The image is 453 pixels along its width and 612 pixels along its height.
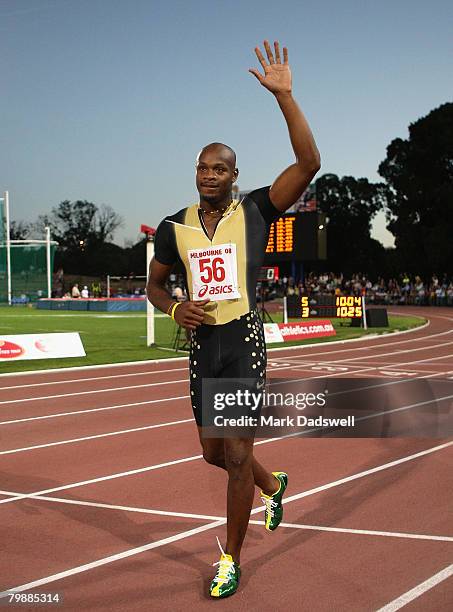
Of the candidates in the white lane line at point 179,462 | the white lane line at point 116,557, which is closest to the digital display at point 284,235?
the white lane line at point 179,462

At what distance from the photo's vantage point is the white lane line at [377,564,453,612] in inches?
164

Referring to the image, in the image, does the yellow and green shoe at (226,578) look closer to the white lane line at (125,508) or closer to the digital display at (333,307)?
the white lane line at (125,508)

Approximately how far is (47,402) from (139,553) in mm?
7590

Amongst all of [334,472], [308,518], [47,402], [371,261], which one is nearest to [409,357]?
[47,402]

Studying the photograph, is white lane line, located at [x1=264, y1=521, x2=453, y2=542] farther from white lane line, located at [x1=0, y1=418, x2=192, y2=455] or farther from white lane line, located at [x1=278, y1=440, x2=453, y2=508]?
white lane line, located at [x1=0, y1=418, x2=192, y2=455]

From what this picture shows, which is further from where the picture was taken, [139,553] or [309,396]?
[309,396]

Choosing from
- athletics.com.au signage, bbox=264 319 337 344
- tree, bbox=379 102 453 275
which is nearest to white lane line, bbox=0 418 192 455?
athletics.com.au signage, bbox=264 319 337 344

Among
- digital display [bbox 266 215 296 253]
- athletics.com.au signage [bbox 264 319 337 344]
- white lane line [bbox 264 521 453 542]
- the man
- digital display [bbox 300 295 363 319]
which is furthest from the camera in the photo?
digital display [bbox 266 215 296 253]

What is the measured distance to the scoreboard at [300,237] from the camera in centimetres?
3222

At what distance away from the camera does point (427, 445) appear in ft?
28.6

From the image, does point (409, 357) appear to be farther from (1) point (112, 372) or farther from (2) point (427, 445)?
(2) point (427, 445)

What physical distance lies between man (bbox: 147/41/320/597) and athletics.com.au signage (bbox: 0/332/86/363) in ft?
44.7

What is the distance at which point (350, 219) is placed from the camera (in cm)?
9431

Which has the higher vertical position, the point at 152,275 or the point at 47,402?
the point at 152,275
